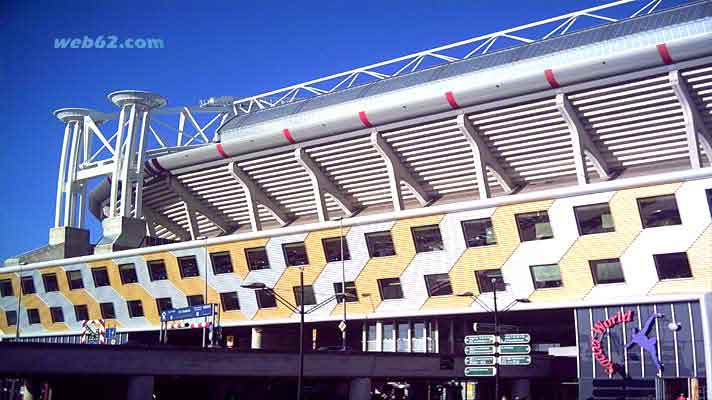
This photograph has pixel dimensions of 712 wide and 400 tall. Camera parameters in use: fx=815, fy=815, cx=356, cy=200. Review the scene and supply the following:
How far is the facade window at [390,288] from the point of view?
5310 cm

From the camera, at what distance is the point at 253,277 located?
58.9 meters

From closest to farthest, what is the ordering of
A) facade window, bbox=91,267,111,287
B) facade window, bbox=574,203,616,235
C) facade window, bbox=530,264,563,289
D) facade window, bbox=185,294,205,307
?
facade window, bbox=574,203,616,235
facade window, bbox=530,264,563,289
facade window, bbox=185,294,205,307
facade window, bbox=91,267,111,287

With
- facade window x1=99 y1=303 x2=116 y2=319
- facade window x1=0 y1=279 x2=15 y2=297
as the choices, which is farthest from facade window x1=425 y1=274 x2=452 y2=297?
facade window x1=0 y1=279 x2=15 y2=297

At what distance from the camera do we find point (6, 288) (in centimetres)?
7294

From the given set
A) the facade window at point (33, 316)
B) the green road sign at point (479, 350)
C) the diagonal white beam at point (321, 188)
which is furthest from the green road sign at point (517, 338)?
the facade window at point (33, 316)

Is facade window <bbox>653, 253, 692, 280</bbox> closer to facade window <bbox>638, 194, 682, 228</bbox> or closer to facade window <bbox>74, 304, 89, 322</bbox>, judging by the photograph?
facade window <bbox>638, 194, 682, 228</bbox>

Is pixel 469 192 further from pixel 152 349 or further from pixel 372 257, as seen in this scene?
pixel 152 349

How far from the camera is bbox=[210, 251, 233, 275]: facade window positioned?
197ft

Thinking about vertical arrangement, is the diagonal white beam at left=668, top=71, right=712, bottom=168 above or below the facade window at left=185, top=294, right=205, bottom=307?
above

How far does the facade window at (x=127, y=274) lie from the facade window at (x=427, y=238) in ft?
81.6

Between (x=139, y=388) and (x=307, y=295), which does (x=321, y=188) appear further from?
(x=139, y=388)

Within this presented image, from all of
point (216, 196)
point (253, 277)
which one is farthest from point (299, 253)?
point (216, 196)

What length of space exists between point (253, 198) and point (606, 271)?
2726cm

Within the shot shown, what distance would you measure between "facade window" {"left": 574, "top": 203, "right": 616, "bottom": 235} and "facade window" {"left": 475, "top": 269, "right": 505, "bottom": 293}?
584 centimetres
